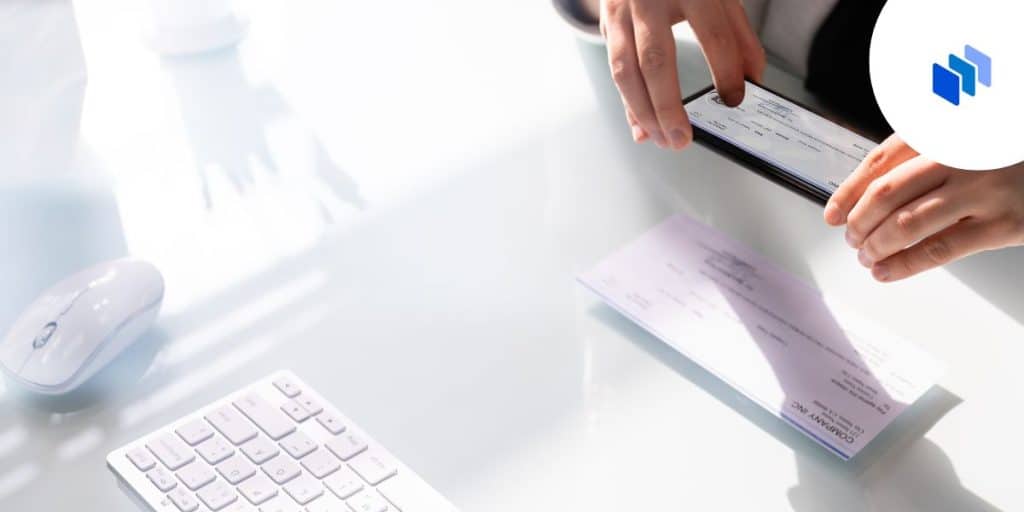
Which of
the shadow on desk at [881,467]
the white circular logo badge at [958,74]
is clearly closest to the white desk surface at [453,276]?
the shadow on desk at [881,467]

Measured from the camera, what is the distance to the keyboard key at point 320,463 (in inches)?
23.6

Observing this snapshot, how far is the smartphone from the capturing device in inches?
27.3

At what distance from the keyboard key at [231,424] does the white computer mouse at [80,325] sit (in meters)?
0.08

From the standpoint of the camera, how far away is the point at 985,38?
1.85 feet

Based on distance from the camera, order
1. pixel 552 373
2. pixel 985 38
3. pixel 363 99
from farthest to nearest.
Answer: pixel 363 99
pixel 552 373
pixel 985 38

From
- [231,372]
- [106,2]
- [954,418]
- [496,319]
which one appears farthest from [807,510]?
[106,2]

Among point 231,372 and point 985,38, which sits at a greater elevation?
point 985,38

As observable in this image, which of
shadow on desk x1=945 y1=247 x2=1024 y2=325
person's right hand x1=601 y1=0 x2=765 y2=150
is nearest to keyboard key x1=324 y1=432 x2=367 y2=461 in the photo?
person's right hand x1=601 y1=0 x2=765 y2=150

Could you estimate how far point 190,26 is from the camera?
94 centimetres

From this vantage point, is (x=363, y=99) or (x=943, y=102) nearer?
(x=943, y=102)

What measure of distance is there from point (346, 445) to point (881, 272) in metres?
0.31

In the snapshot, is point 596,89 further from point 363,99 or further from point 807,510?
point 807,510

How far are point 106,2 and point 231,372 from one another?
1.64 ft

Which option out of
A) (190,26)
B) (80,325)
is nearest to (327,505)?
(80,325)
